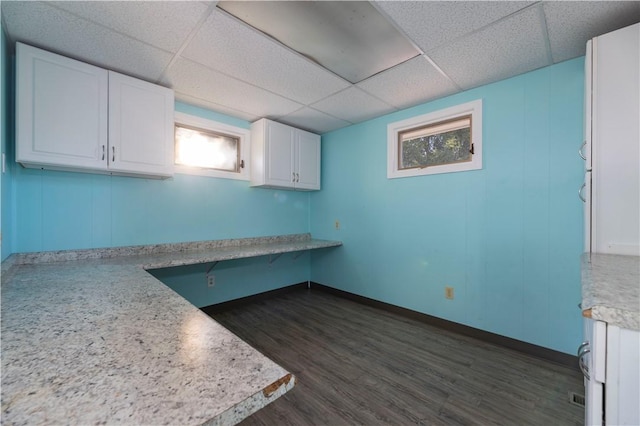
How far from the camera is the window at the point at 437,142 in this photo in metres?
2.39

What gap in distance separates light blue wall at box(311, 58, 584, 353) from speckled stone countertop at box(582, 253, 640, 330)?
942 mm

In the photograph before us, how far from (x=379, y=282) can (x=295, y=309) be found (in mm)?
1046

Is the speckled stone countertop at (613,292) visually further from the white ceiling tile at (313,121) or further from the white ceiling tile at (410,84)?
the white ceiling tile at (313,121)

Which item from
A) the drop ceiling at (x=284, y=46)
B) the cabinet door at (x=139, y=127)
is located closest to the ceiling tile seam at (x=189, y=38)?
the drop ceiling at (x=284, y=46)

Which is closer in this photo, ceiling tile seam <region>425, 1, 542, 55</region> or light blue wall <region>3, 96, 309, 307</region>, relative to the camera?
ceiling tile seam <region>425, 1, 542, 55</region>

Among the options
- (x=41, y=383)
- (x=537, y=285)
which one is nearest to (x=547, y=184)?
(x=537, y=285)

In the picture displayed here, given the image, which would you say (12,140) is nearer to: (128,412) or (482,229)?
(128,412)

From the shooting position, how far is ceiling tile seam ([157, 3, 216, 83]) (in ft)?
4.83

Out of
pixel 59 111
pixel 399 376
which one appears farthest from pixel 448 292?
pixel 59 111

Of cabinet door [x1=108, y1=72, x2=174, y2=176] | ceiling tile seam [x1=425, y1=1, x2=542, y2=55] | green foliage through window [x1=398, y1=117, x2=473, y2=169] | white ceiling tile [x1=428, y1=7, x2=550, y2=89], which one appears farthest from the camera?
green foliage through window [x1=398, y1=117, x2=473, y2=169]

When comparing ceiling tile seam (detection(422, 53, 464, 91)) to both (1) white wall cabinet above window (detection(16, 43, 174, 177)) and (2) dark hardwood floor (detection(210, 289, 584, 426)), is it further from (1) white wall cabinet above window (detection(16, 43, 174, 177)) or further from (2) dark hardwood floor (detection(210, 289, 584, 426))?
(2) dark hardwood floor (detection(210, 289, 584, 426))

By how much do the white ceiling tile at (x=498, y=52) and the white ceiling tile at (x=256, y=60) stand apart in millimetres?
870

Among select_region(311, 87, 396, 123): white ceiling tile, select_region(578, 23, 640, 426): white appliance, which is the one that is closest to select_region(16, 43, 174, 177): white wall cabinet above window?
select_region(311, 87, 396, 123): white ceiling tile

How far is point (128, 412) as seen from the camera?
18.8 inches
